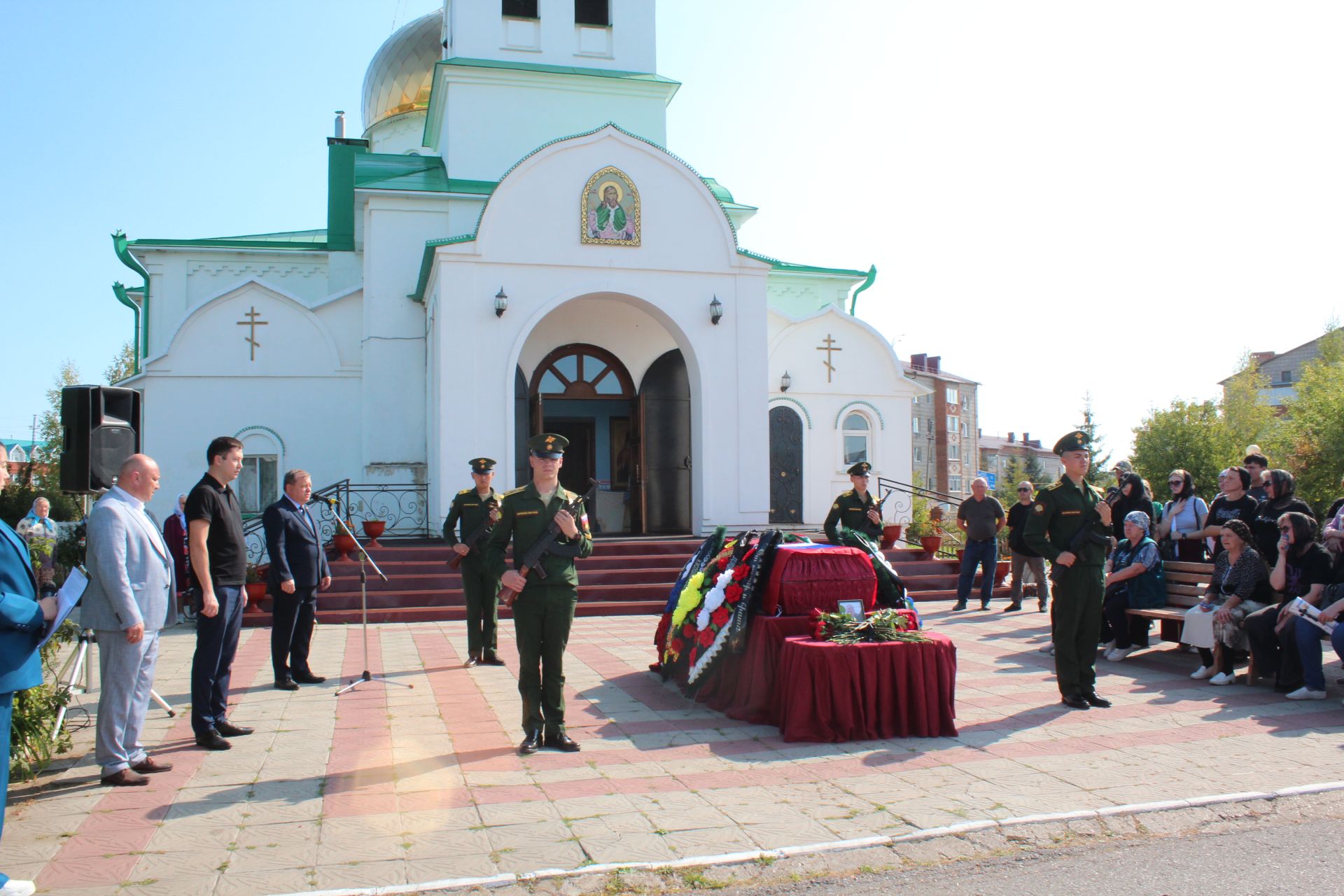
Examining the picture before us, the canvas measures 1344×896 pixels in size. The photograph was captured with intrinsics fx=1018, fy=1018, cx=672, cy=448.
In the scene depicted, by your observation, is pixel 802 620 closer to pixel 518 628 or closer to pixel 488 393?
pixel 518 628

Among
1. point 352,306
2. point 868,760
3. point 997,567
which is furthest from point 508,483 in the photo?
point 868,760

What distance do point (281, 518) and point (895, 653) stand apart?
4876mm

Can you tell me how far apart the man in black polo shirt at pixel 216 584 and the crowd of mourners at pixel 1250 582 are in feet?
23.6

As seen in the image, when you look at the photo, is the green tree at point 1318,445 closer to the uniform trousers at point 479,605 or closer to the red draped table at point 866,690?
the red draped table at point 866,690

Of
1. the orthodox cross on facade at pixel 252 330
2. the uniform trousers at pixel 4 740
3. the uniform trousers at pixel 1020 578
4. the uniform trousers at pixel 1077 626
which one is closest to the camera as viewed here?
the uniform trousers at pixel 4 740

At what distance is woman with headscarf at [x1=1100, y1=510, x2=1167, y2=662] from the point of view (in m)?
9.63

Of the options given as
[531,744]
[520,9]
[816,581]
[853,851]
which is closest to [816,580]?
[816,581]

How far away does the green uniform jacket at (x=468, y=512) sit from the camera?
949 cm

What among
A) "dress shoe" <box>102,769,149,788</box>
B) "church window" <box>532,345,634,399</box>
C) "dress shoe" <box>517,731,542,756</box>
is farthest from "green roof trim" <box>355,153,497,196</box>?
"dress shoe" <box>102,769,149,788</box>

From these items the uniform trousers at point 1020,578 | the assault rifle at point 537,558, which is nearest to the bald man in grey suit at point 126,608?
the assault rifle at point 537,558

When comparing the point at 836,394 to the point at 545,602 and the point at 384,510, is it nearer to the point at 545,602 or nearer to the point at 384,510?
the point at 384,510

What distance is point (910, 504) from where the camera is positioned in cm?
1883

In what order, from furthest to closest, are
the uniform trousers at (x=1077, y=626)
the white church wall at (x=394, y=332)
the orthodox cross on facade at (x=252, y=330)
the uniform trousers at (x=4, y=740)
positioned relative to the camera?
the orthodox cross on facade at (x=252, y=330) → the white church wall at (x=394, y=332) → the uniform trousers at (x=1077, y=626) → the uniform trousers at (x=4, y=740)

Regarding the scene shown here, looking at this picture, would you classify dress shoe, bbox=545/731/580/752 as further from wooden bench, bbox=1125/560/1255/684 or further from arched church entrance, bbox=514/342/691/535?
arched church entrance, bbox=514/342/691/535
